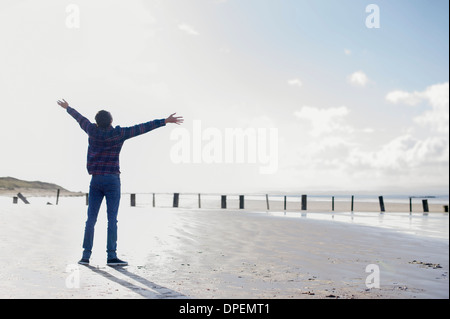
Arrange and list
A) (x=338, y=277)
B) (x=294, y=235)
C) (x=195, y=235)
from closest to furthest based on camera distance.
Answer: (x=338, y=277), (x=195, y=235), (x=294, y=235)

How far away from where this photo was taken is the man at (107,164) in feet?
21.7

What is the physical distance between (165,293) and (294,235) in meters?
7.47

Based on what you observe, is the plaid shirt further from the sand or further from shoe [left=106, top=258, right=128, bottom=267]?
the sand

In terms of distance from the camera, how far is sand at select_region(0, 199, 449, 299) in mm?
4891

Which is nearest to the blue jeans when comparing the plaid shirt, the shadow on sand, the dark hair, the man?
→ the man

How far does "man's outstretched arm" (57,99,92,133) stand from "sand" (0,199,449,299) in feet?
7.02

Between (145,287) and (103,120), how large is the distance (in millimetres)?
2907

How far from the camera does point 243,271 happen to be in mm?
6188

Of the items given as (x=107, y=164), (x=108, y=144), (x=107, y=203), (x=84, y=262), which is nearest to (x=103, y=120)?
(x=108, y=144)

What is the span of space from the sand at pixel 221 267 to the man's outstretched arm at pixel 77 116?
2141mm

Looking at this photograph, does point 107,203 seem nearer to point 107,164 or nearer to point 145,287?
point 107,164

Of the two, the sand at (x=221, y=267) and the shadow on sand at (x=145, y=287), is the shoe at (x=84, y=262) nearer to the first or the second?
the sand at (x=221, y=267)
